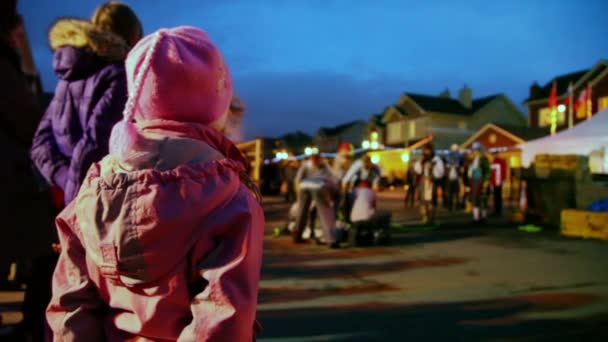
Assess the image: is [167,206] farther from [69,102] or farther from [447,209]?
[447,209]

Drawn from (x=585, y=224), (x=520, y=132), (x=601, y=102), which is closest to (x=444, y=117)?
(x=520, y=132)

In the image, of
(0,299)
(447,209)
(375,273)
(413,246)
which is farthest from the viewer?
(447,209)

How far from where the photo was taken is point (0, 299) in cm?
429

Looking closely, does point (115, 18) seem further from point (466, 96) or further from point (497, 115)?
point (497, 115)

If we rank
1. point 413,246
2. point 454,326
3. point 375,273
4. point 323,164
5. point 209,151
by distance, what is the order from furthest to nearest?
point 323,164
point 413,246
point 375,273
point 454,326
point 209,151

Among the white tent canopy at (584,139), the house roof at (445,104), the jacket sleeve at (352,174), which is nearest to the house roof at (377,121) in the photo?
the house roof at (445,104)

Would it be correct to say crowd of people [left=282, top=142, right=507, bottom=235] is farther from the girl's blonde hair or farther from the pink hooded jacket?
the pink hooded jacket

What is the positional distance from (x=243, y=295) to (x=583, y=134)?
1373 cm

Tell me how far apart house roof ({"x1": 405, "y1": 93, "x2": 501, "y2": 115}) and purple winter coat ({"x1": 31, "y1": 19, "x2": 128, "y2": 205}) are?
42.4m

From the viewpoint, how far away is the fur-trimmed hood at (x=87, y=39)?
2.32m

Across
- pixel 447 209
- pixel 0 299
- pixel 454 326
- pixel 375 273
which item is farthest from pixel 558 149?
pixel 0 299

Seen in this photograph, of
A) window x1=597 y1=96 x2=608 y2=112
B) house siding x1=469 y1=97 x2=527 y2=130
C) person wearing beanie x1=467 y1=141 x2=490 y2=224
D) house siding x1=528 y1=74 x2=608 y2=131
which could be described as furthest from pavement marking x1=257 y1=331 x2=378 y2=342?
house siding x1=469 y1=97 x2=527 y2=130

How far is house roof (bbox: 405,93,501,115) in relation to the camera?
43216 millimetres

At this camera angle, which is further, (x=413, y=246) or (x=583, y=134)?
(x=583, y=134)
